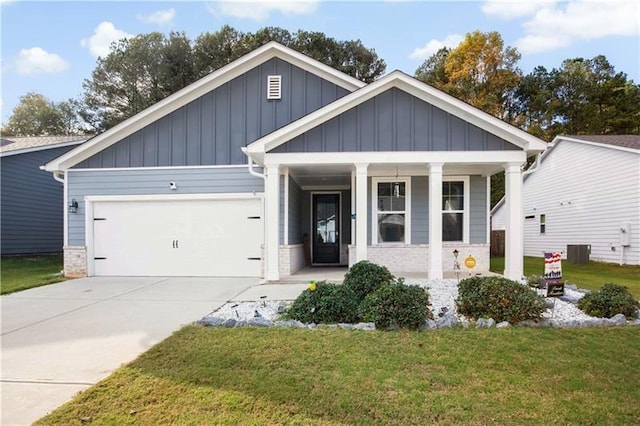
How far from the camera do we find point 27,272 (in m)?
10.6

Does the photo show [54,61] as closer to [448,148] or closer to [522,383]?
[448,148]

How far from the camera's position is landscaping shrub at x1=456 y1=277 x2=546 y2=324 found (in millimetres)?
5000

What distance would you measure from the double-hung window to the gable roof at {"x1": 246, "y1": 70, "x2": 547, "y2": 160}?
2.14 meters

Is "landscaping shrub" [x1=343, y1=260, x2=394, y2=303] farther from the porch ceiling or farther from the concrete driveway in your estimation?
the porch ceiling

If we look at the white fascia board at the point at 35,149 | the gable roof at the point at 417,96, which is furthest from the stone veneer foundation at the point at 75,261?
the white fascia board at the point at 35,149

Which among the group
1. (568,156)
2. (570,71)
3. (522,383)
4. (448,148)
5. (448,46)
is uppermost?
(448,46)

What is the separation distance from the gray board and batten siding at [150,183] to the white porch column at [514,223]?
5593 mm

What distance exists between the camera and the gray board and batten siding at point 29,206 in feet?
44.5

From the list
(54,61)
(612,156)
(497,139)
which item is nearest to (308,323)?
(497,139)

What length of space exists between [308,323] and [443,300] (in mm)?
2450

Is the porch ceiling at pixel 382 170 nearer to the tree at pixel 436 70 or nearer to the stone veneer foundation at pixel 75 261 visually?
the stone veneer foundation at pixel 75 261

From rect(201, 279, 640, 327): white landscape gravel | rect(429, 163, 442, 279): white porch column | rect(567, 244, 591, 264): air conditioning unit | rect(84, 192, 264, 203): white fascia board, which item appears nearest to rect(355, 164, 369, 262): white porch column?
rect(429, 163, 442, 279): white porch column

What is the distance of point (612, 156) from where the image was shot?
14250 millimetres

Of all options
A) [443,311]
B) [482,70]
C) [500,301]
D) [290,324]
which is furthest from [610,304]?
[482,70]
